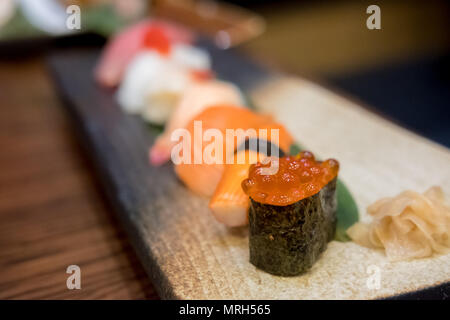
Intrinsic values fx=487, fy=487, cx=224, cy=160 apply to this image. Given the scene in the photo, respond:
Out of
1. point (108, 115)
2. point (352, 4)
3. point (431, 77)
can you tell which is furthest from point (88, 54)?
point (352, 4)

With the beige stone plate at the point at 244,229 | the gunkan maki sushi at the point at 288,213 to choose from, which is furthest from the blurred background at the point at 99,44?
the gunkan maki sushi at the point at 288,213

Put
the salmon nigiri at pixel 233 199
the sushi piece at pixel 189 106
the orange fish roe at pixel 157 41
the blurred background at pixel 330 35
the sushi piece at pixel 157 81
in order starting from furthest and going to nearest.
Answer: the blurred background at pixel 330 35 → the orange fish roe at pixel 157 41 → the sushi piece at pixel 157 81 → the sushi piece at pixel 189 106 → the salmon nigiri at pixel 233 199

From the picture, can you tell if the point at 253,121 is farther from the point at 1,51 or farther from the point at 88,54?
the point at 1,51

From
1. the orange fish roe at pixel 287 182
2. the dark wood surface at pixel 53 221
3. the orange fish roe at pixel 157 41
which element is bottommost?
the dark wood surface at pixel 53 221

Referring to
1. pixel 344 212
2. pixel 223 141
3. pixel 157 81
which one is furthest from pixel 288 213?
pixel 157 81

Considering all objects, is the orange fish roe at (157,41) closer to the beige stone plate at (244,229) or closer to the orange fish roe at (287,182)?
the beige stone plate at (244,229)

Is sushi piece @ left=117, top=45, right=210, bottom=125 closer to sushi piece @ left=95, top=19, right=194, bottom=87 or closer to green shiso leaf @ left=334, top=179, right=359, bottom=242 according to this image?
sushi piece @ left=95, top=19, right=194, bottom=87

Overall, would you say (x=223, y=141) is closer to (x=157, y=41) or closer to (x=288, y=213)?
(x=288, y=213)
